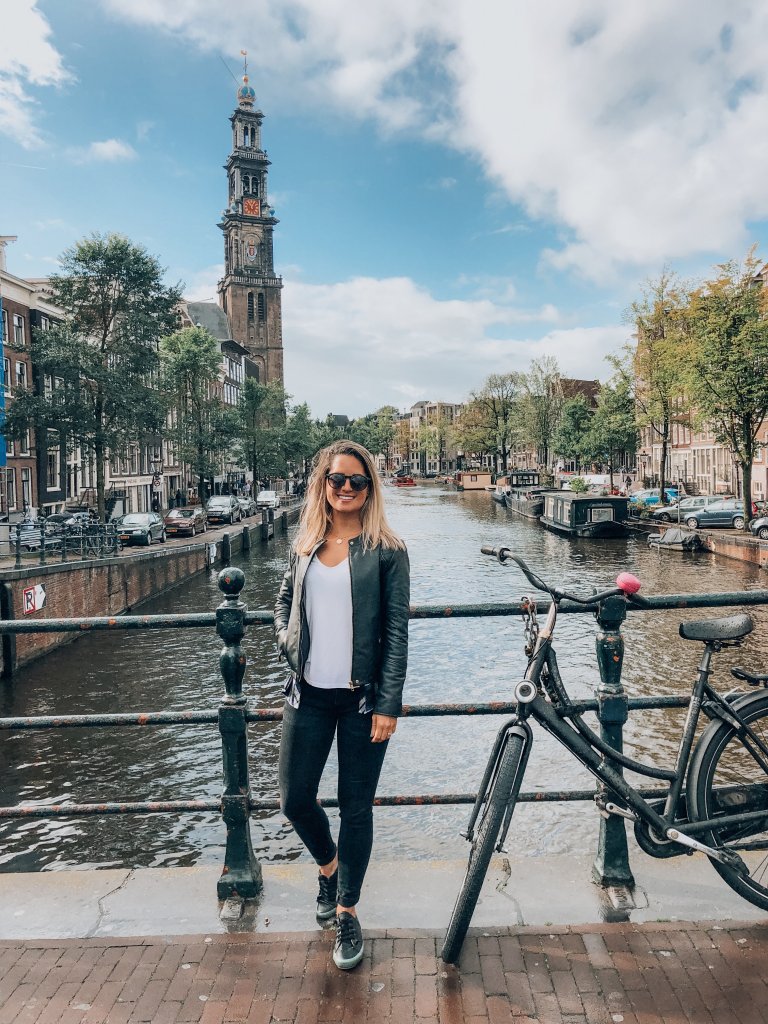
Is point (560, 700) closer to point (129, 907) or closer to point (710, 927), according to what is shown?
point (710, 927)

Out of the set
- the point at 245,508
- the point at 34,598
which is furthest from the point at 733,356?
the point at 245,508

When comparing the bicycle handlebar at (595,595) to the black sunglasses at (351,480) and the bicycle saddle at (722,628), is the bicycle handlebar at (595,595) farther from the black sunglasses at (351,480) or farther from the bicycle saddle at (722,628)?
the black sunglasses at (351,480)

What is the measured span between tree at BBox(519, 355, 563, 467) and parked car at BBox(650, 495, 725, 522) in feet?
143

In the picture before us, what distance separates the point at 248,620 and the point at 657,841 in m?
1.86

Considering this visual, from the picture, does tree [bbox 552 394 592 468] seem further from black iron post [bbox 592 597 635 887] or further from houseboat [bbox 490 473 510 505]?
black iron post [bbox 592 597 635 887]

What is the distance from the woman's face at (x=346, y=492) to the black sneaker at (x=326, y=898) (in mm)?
1473

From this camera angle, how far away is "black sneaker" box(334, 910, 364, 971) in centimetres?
286

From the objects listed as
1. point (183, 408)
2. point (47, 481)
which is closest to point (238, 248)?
point (183, 408)

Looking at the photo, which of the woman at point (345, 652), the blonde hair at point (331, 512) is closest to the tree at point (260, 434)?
the blonde hair at point (331, 512)

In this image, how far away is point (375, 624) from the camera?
292 centimetres

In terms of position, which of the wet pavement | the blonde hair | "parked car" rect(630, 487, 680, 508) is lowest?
"parked car" rect(630, 487, 680, 508)

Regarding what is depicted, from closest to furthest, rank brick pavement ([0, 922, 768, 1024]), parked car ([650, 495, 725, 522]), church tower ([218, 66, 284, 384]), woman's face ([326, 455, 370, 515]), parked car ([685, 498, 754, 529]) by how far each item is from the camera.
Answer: brick pavement ([0, 922, 768, 1024]), woman's face ([326, 455, 370, 515]), parked car ([685, 498, 754, 529]), parked car ([650, 495, 725, 522]), church tower ([218, 66, 284, 384])

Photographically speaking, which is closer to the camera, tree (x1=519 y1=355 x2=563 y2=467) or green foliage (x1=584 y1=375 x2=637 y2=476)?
green foliage (x1=584 y1=375 x2=637 y2=476)

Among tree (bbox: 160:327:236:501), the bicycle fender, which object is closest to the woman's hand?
the bicycle fender
